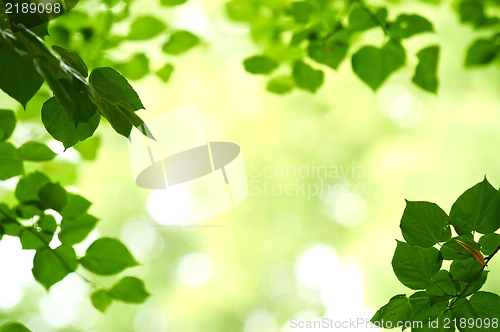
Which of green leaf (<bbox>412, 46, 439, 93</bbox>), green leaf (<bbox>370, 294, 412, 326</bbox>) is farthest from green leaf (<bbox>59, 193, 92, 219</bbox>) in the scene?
green leaf (<bbox>412, 46, 439, 93</bbox>)

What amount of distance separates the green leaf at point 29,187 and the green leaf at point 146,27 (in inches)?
13.5

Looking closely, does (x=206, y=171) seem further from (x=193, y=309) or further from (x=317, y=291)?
(x=193, y=309)

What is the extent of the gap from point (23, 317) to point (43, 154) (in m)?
1.93

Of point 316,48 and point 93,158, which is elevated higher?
point 316,48

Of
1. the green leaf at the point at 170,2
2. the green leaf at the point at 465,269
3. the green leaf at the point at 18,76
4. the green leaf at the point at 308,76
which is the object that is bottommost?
the green leaf at the point at 465,269

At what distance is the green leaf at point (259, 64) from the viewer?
2.48ft

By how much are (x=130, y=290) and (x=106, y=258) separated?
0.05m

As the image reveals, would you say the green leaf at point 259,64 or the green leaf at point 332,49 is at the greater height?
the green leaf at point 332,49

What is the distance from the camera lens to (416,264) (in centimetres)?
33

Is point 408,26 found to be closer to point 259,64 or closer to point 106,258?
point 259,64

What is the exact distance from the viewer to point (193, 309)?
2.21 meters

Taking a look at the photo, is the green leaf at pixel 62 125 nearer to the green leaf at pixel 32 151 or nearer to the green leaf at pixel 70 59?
the green leaf at pixel 70 59

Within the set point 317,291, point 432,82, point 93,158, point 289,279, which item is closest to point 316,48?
point 432,82

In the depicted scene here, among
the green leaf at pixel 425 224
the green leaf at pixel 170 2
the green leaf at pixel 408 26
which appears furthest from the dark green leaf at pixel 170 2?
the green leaf at pixel 425 224
